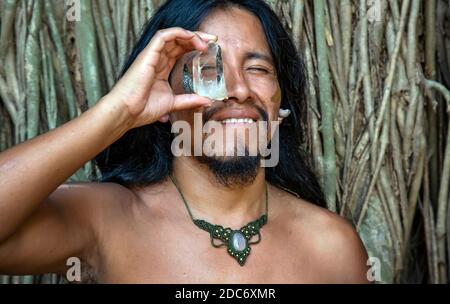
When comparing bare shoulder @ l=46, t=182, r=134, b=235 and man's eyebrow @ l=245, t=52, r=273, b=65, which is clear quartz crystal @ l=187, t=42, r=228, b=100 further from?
bare shoulder @ l=46, t=182, r=134, b=235

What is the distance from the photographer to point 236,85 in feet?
6.41

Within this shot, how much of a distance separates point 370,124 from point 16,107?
124cm

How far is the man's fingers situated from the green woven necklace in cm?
34

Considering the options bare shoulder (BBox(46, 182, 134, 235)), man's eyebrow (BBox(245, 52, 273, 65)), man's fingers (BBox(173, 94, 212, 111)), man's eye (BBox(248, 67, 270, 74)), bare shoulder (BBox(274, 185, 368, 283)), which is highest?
man's eyebrow (BBox(245, 52, 273, 65))

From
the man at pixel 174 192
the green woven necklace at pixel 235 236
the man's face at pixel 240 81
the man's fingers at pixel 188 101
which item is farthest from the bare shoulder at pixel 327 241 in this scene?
the man's fingers at pixel 188 101

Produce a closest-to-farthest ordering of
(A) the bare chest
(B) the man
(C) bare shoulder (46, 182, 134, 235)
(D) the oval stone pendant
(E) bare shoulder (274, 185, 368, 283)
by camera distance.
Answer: (B) the man → (C) bare shoulder (46, 182, 134, 235) → (A) the bare chest → (D) the oval stone pendant → (E) bare shoulder (274, 185, 368, 283)

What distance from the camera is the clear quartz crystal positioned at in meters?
1.90

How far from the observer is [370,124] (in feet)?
8.82

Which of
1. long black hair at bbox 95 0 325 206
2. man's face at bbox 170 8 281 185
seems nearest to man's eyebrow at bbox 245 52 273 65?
man's face at bbox 170 8 281 185

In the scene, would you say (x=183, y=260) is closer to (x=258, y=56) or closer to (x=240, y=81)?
(x=240, y=81)

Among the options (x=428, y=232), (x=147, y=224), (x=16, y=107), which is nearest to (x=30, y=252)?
(x=147, y=224)

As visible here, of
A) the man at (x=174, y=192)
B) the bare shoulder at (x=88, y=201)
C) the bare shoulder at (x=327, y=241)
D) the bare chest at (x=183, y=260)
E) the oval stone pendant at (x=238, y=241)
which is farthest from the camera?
the bare shoulder at (x=327, y=241)

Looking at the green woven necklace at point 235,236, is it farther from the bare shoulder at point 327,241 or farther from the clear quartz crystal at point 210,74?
the clear quartz crystal at point 210,74

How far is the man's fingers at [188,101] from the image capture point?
1797mm
